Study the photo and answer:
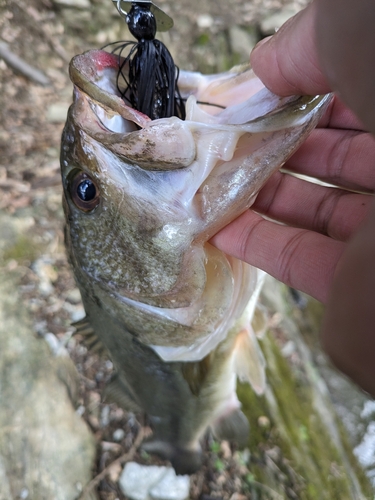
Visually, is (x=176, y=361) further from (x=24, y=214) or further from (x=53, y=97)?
(x=53, y=97)

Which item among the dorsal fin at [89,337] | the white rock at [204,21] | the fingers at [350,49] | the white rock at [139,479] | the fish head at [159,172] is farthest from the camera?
the white rock at [204,21]

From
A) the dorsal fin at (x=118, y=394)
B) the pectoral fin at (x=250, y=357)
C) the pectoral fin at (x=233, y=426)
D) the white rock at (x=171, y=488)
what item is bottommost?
the white rock at (x=171, y=488)

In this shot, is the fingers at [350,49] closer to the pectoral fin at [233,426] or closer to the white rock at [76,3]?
the pectoral fin at [233,426]

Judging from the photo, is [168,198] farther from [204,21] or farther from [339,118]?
[204,21]

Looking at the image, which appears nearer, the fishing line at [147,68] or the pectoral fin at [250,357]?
the fishing line at [147,68]

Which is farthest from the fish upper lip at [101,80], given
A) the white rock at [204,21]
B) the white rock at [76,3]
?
the white rock at [204,21]

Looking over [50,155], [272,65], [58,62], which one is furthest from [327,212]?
[58,62]

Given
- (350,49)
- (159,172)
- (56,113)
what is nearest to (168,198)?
(159,172)
